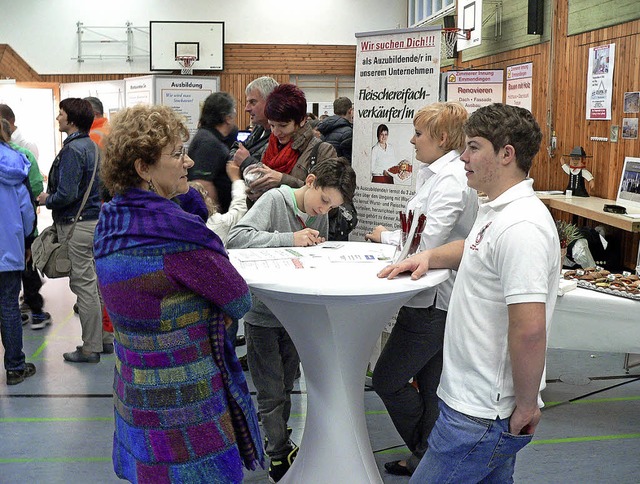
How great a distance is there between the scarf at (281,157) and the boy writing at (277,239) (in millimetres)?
534

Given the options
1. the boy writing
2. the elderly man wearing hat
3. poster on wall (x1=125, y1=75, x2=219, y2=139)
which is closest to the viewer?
the boy writing

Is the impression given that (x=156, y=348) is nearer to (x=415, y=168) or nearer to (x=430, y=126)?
(x=430, y=126)

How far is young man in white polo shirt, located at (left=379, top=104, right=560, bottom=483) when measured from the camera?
170 cm

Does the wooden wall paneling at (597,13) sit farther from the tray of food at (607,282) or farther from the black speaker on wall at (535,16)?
the tray of food at (607,282)

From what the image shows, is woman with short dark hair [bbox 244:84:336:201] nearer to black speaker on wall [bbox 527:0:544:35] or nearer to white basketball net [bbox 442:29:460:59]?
black speaker on wall [bbox 527:0:544:35]

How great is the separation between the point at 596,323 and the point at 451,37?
8531 mm

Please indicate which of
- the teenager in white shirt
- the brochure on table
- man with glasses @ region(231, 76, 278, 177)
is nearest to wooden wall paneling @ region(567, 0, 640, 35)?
man with glasses @ region(231, 76, 278, 177)

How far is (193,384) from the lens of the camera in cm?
182

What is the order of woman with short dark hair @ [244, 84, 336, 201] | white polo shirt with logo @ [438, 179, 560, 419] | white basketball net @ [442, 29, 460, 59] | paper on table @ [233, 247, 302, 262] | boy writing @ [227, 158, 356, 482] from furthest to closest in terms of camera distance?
white basketball net @ [442, 29, 460, 59] → woman with short dark hair @ [244, 84, 336, 201] → boy writing @ [227, 158, 356, 482] → paper on table @ [233, 247, 302, 262] → white polo shirt with logo @ [438, 179, 560, 419]

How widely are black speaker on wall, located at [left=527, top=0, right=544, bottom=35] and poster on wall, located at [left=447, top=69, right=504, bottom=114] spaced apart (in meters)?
0.62

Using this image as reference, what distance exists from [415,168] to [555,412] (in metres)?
1.48

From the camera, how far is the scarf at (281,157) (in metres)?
3.42

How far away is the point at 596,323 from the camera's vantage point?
3428 mm

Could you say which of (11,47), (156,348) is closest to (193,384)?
(156,348)
